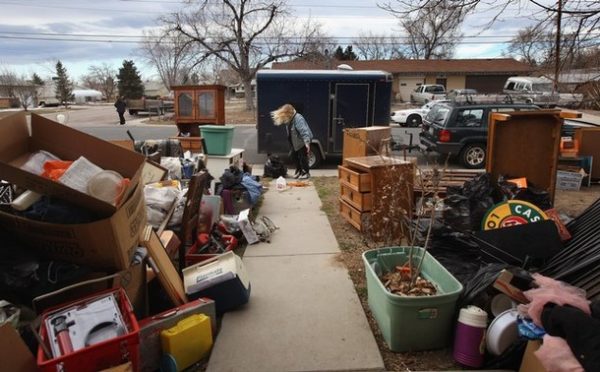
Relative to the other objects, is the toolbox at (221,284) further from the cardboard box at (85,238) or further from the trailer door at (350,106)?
the trailer door at (350,106)

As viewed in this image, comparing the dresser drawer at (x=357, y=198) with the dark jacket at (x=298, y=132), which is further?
the dark jacket at (x=298, y=132)

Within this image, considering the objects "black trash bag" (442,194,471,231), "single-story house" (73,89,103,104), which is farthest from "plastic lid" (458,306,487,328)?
"single-story house" (73,89,103,104)

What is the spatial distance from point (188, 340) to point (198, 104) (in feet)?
27.0

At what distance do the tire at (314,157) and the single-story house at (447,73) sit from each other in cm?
3324

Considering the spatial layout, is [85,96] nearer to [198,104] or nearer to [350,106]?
[198,104]

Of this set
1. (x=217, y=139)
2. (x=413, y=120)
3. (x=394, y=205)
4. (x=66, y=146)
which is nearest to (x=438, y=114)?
(x=217, y=139)

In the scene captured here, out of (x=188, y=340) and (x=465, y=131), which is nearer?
(x=188, y=340)

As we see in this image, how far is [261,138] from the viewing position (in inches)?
443

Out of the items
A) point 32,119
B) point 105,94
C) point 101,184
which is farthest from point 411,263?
point 105,94

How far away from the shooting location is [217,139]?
322 inches

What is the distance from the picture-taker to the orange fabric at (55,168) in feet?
10.2

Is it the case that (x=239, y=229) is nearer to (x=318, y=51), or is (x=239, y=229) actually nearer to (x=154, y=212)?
(x=154, y=212)

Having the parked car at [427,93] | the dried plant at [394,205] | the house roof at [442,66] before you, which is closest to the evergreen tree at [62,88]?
the house roof at [442,66]

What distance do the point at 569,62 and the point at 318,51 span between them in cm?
3019
